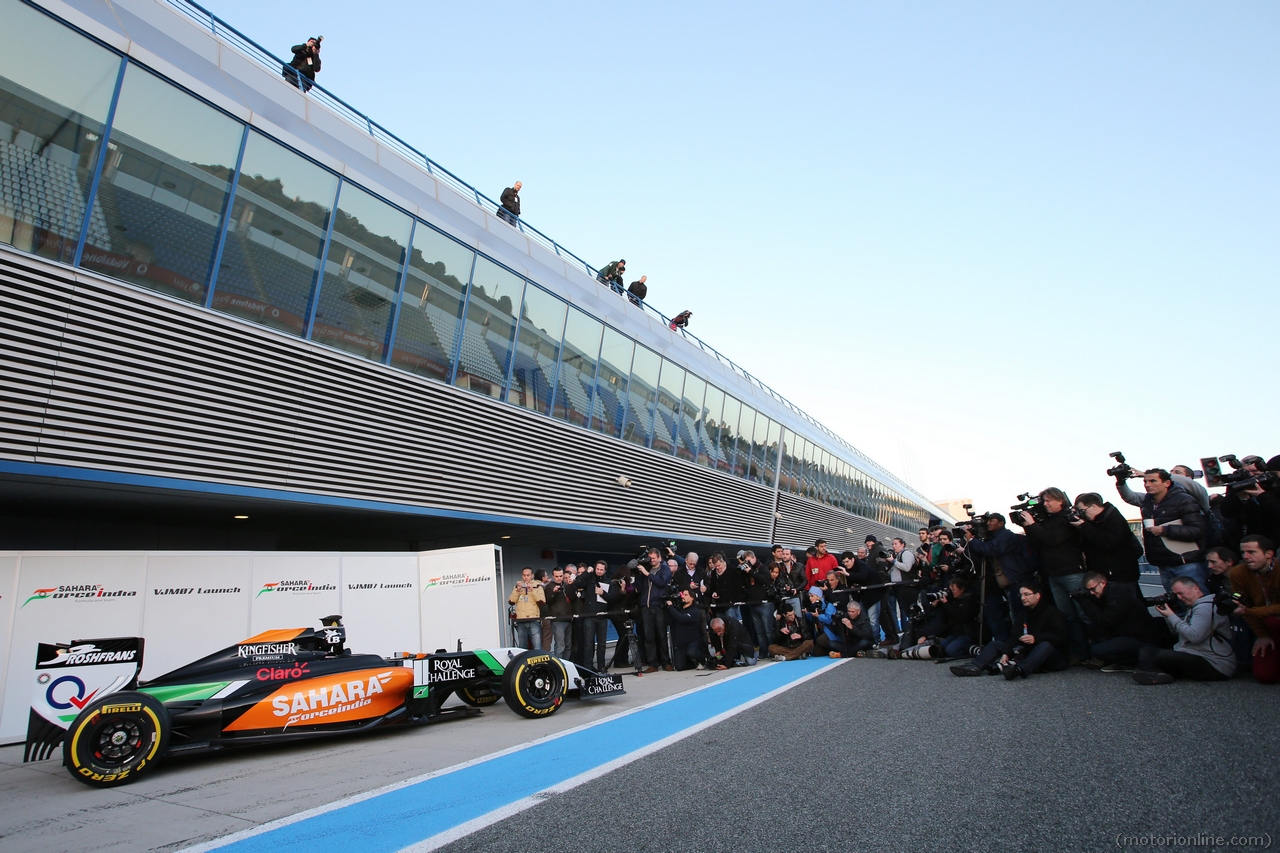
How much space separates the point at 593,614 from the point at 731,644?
218cm

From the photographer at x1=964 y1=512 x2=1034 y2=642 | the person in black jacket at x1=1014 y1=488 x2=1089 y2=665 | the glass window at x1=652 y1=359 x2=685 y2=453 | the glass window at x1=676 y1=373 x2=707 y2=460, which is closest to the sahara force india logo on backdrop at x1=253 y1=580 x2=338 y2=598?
the photographer at x1=964 y1=512 x2=1034 y2=642

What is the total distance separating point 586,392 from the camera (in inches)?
708

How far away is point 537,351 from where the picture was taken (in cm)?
1641

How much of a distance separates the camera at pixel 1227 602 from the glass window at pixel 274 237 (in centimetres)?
1161

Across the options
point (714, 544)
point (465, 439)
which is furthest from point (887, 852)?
point (714, 544)

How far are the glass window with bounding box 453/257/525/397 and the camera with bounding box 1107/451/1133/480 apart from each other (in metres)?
Result: 10.7

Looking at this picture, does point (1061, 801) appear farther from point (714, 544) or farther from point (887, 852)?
point (714, 544)

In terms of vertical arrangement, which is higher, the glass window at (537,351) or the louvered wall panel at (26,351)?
the glass window at (537,351)

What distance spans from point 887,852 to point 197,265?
1077 centimetres

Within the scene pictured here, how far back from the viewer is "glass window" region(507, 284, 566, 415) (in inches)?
623

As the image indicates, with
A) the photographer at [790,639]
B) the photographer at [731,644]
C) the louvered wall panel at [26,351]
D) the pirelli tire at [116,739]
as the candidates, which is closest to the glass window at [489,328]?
the louvered wall panel at [26,351]

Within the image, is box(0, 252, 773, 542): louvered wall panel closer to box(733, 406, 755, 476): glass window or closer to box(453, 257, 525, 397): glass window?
box(453, 257, 525, 397): glass window

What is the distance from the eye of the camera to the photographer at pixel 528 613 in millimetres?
12000

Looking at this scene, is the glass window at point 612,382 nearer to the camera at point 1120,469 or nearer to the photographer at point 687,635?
the photographer at point 687,635
